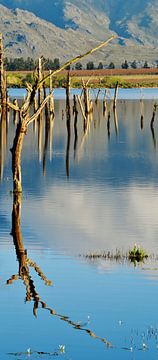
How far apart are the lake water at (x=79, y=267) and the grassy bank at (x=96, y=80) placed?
354 feet

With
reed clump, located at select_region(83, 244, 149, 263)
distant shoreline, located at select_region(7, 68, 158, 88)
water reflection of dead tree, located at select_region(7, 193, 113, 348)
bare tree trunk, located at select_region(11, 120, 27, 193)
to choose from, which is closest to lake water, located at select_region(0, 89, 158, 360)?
water reflection of dead tree, located at select_region(7, 193, 113, 348)

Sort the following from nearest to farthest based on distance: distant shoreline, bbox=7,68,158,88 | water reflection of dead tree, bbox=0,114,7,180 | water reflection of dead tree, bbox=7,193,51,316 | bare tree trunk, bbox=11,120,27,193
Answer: water reflection of dead tree, bbox=7,193,51,316
bare tree trunk, bbox=11,120,27,193
water reflection of dead tree, bbox=0,114,7,180
distant shoreline, bbox=7,68,158,88

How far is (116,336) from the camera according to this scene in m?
Answer: 14.9

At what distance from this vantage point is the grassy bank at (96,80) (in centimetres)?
15140

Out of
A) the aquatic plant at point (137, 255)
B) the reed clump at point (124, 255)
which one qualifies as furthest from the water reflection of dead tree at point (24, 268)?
the aquatic plant at point (137, 255)

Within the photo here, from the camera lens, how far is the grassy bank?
497 feet

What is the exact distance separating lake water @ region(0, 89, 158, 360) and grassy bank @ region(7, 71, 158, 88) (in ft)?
354

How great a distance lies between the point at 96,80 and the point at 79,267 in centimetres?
15202

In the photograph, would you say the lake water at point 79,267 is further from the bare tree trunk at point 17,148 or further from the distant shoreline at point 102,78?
the distant shoreline at point 102,78

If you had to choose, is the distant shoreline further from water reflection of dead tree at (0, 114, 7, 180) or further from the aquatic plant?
the aquatic plant

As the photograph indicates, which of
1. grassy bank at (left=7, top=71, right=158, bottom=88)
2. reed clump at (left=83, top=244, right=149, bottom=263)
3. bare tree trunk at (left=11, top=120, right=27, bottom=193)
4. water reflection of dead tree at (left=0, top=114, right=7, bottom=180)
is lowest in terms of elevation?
grassy bank at (left=7, top=71, right=158, bottom=88)

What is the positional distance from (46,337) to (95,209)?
13025mm

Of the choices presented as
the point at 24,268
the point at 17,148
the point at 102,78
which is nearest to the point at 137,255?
the point at 24,268

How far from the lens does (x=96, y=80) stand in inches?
6708
